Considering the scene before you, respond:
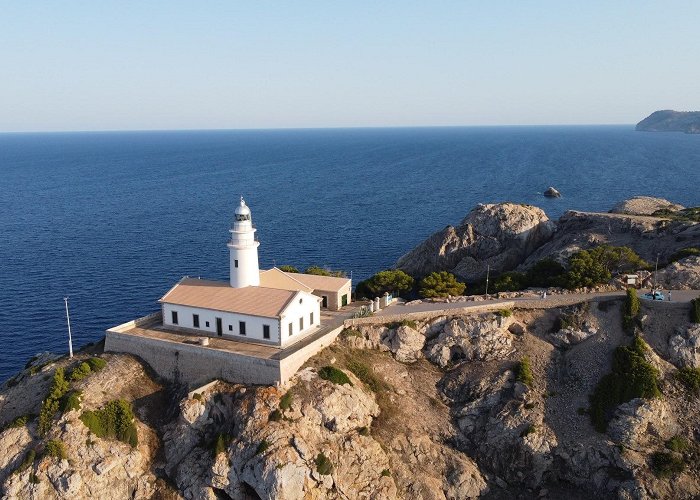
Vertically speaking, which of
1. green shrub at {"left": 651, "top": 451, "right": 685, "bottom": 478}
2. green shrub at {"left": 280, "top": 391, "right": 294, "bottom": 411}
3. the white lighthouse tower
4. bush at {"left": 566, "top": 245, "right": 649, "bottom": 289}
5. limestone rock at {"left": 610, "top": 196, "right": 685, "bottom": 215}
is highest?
the white lighthouse tower

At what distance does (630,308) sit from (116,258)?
265ft

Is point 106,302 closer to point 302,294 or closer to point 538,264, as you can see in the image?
point 302,294

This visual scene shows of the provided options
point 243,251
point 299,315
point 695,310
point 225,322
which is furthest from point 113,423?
point 695,310

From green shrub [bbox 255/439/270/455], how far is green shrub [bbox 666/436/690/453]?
30.8 metres

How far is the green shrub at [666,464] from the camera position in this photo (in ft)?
138

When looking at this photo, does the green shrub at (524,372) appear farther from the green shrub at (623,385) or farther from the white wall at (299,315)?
the white wall at (299,315)

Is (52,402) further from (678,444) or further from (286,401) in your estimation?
(678,444)

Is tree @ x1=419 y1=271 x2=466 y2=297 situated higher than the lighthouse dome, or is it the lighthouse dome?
the lighthouse dome

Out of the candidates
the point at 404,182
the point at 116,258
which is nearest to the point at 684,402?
the point at 116,258

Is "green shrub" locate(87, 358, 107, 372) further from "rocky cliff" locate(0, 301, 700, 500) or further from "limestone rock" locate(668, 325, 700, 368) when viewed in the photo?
"limestone rock" locate(668, 325, 700, 368)

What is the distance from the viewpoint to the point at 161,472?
43188 mm

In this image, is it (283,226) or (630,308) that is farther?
(283,226)

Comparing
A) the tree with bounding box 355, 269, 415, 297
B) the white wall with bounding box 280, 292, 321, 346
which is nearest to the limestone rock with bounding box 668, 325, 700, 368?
the tree with bounding box 355, 269, 415, 297

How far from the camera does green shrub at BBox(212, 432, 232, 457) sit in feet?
138
